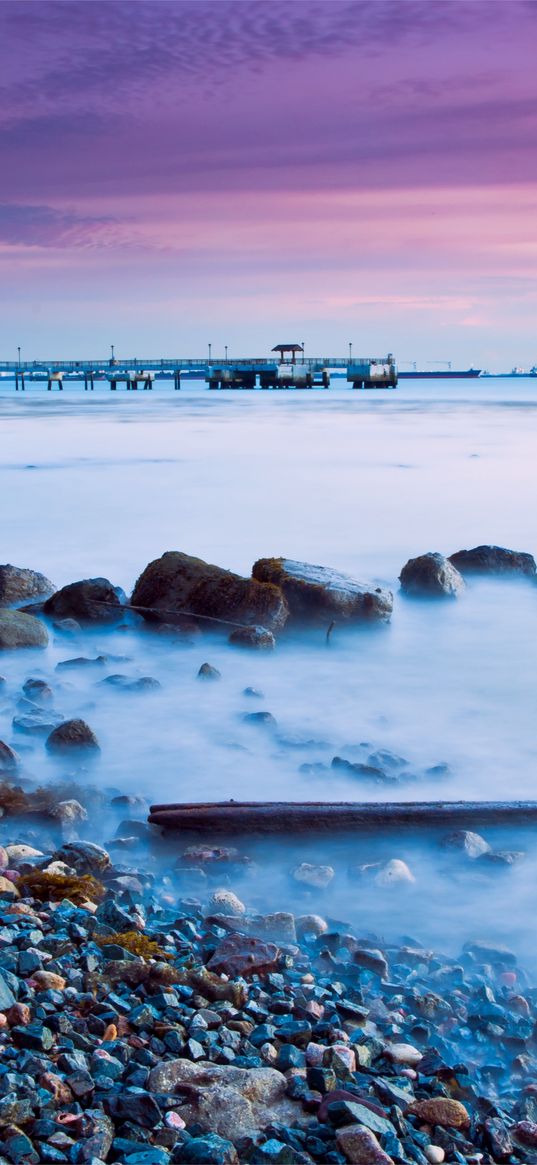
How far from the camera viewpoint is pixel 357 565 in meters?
12.0

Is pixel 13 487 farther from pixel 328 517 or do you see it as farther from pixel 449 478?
pixel 449 478

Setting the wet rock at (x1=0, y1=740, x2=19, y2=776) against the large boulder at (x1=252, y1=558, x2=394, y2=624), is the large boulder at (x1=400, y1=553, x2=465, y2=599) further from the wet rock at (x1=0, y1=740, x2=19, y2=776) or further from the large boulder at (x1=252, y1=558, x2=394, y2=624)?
the wet rock at (x1=0, y1=740, x2=19, y2=776)

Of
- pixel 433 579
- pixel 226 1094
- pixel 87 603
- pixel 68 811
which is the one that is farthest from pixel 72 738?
pixel 433 579

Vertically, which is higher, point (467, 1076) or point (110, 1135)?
point (110, 1135)

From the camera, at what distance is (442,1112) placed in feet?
9.06

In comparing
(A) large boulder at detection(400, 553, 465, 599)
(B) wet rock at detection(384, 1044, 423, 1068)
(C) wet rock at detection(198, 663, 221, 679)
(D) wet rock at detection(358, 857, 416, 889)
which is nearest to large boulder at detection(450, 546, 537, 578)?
(A) large boulder at detection(400, 553, 465, 599)

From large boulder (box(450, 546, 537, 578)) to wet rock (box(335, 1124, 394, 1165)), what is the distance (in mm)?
8184

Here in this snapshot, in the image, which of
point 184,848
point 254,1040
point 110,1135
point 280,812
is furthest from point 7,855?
point 110,1135

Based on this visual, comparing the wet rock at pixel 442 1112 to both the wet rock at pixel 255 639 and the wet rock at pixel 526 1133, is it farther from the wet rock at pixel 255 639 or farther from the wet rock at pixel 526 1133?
the wet rock at pixel 255 639

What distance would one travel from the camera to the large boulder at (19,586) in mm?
9055

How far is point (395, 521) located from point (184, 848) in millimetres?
11331

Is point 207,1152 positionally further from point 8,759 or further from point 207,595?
point 207,595

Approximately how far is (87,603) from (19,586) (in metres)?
0.83

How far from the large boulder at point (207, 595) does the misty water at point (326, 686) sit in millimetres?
265
